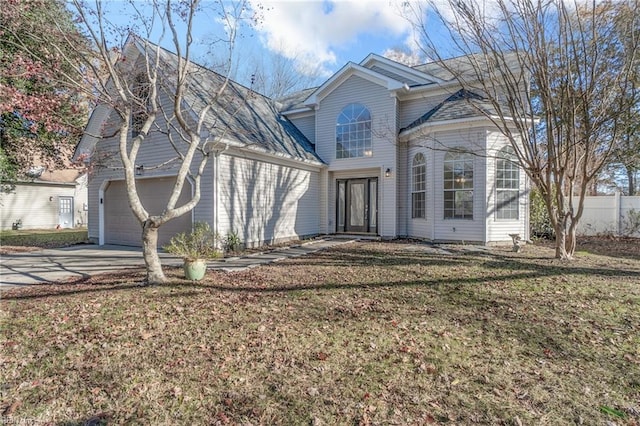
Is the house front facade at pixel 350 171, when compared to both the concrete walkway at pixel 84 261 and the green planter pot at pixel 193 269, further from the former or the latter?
the green planter pot at pixel 193 269

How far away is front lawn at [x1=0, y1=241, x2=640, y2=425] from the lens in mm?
2783

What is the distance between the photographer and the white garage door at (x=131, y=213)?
10.8 m

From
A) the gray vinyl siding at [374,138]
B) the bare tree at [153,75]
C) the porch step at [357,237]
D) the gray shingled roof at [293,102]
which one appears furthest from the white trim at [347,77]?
the bare tree at [153,75]

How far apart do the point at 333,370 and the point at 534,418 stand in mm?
1700

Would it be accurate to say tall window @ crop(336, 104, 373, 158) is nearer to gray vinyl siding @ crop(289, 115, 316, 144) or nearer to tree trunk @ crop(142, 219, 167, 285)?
gray vinyl siding @ crop(289, 115, 316, 144)

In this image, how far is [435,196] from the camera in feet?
38.8

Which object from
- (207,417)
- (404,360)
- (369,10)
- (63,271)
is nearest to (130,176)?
(63,271)

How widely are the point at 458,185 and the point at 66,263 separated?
11.8 m

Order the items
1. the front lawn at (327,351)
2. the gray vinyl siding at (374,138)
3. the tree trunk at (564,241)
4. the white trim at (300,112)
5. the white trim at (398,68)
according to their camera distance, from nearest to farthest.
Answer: the front lawn at (327,351)
the tree trunk at (564,241)
the white trim at (398,68)
the gray vinyl siding at (374,138)
the white trim at (300,112)

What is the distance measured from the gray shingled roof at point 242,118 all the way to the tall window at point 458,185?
16.7 feet

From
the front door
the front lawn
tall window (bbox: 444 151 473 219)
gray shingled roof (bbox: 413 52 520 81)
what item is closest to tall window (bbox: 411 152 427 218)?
tall window (bbox: 444 151 473 219)

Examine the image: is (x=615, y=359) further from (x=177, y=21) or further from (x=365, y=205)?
(x=365, y=205)

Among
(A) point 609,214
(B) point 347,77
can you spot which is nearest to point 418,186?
(B) point 347,77

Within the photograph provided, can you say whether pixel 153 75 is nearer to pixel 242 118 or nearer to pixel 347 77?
pixel 242 118
